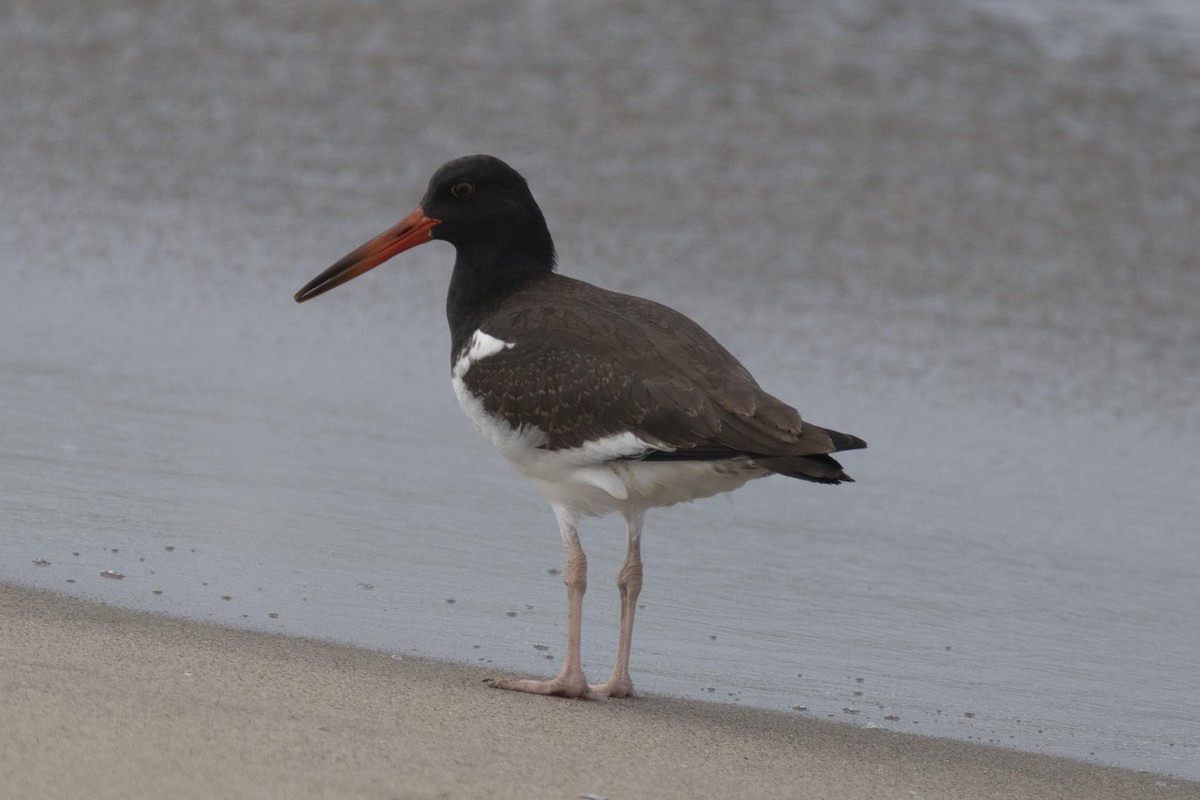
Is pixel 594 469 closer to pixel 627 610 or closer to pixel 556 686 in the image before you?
pixel 627 610

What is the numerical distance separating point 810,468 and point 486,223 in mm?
1488

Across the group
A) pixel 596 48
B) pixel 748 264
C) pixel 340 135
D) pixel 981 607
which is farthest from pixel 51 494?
pixel 596 48

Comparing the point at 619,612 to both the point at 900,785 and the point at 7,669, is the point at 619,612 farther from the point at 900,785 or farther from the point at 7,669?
the point at 7,669

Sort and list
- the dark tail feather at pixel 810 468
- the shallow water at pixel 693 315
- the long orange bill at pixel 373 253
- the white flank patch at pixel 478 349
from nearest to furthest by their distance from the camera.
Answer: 1. the dark tail feather at pixel 810 468
2. the white flank patch at pixel 478 349
3. the shallow water at pixel 693 315
4. the long orange bill at pixel 373 253

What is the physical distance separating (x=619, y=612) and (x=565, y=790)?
1635mm

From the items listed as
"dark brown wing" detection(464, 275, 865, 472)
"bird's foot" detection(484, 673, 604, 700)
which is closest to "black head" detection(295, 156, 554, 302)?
"dark brown wing" detection(464, 275, 865, 472)

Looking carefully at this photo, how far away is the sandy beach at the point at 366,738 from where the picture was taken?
343cm

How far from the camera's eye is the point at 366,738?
377cm

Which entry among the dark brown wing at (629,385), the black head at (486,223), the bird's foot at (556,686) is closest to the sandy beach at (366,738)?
the bird's foot at (556,686)

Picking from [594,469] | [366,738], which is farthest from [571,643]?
[366,738]

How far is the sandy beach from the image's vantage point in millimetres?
3432

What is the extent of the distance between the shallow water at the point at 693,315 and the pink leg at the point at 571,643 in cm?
20

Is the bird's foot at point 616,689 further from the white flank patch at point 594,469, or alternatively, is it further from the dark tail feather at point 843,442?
the dark tail feather at point 843,442

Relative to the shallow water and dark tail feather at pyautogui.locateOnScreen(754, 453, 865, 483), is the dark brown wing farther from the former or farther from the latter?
the shallow water
